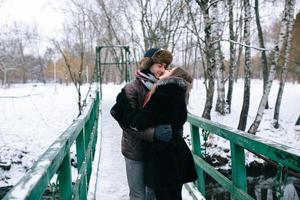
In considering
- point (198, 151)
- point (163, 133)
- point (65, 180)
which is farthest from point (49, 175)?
point (198, 151)

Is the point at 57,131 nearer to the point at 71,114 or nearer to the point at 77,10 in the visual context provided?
the point at 71,114

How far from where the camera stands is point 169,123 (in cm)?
247

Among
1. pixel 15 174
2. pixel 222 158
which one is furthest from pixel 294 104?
pixel 15 174

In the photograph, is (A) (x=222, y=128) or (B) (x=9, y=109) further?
(B) (x=9, y=109)

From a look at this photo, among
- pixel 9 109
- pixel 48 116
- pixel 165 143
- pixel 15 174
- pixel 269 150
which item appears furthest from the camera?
pixel 9 109

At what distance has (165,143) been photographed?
247cm

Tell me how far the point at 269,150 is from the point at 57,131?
1743 cm

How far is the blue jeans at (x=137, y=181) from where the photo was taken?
9.04ft

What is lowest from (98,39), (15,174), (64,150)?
Result: (15,174)

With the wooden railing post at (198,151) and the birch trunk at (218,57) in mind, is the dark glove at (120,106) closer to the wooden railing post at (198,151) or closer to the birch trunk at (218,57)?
the wooden railing post at (198,151)

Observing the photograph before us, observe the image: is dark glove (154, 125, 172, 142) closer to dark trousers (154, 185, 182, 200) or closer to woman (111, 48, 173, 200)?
woman (111, 48, 173, 200)

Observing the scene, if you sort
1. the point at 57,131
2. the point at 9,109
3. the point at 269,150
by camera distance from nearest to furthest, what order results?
the point at 269,150 < the point at 57,131 < the point at 9,109

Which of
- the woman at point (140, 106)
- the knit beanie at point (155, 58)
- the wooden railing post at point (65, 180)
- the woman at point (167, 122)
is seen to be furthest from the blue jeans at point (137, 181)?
the knit beanie at point (155, 58)

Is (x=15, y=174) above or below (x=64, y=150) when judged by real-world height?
below
